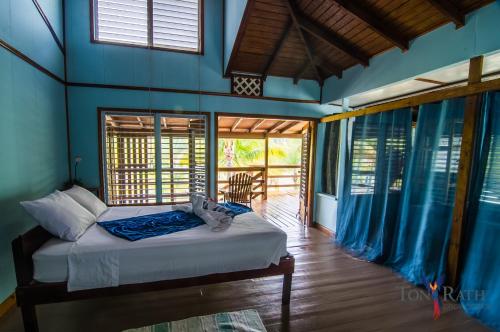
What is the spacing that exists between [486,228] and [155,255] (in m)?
2.82

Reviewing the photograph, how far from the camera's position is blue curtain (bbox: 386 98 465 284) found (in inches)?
93.6

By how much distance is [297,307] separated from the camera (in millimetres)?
2197

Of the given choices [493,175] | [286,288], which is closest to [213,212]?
[286,288]

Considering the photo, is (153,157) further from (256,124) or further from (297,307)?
(256,124)

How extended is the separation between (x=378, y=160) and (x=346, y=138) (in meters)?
0.77

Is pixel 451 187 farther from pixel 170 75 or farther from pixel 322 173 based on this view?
pixel 170 75

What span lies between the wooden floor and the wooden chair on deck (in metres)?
2.64

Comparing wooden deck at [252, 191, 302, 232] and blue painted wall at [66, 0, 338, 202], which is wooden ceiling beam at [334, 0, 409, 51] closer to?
blue painted wall at [66, 0, 338, 202]

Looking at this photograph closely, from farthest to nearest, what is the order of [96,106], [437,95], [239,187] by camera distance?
1. [239,187]
2. [96,106]
3. [437,95]

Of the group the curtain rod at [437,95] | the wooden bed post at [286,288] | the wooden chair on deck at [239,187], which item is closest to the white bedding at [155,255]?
the wooden bed post at [286,288]

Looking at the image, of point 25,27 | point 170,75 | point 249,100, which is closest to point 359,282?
point 249,100

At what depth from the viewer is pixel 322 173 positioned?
457cm

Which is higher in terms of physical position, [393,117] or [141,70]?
[141,70]

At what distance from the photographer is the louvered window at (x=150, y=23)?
11.6ft
